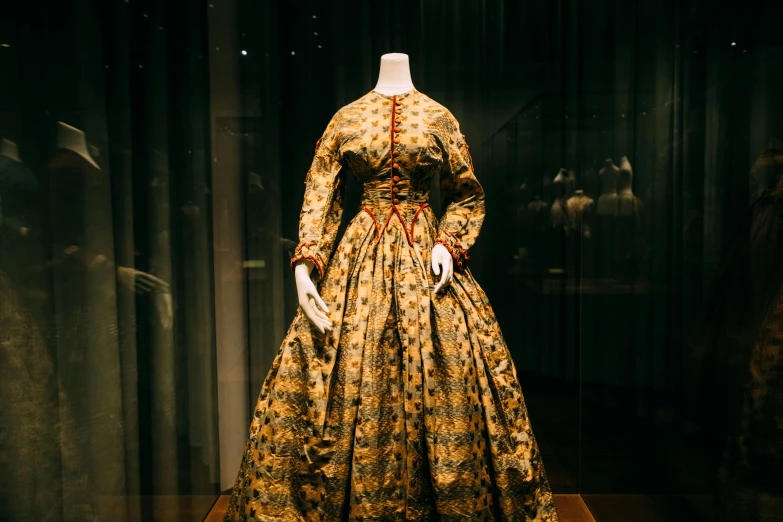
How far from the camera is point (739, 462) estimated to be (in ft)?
6.21

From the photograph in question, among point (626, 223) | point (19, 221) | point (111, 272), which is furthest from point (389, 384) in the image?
point (626, 223)

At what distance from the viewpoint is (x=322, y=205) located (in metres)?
1.98

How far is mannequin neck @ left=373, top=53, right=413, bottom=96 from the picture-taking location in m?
2.06

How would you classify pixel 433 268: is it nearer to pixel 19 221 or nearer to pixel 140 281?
pixel 140 281

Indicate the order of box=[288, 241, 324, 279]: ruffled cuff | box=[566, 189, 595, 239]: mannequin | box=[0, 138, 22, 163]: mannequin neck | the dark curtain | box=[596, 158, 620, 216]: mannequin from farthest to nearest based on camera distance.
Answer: box=[566, 189, 595, 239]: mannequin → box=[596, 158, 620, 216]: mannequin → box=[288, 241, 324, 279]: ruffled cuff → the dark curtain → box=[0, 138, 22, 163]: mannequin neck

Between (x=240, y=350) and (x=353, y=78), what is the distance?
4.01 ft

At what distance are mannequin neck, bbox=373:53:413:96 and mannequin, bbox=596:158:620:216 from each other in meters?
0.96

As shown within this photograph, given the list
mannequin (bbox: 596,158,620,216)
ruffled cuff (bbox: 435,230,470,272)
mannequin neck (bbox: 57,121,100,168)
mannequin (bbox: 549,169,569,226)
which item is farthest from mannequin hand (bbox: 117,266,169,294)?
mannequin (bbox: 596,158,620,216)

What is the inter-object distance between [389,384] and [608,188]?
4.31 feet

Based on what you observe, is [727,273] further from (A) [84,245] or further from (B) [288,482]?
(A) [84,245]

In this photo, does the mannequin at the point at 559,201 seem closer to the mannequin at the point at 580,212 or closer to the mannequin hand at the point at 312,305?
the mannequin at the point at 580,212

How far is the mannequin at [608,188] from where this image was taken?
8.41 ft

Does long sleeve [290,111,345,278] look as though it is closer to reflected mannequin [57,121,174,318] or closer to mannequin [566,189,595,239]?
reflected mannequin [57,121,174,318]

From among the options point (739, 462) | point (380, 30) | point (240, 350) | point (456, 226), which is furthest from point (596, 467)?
point (380, 30)
